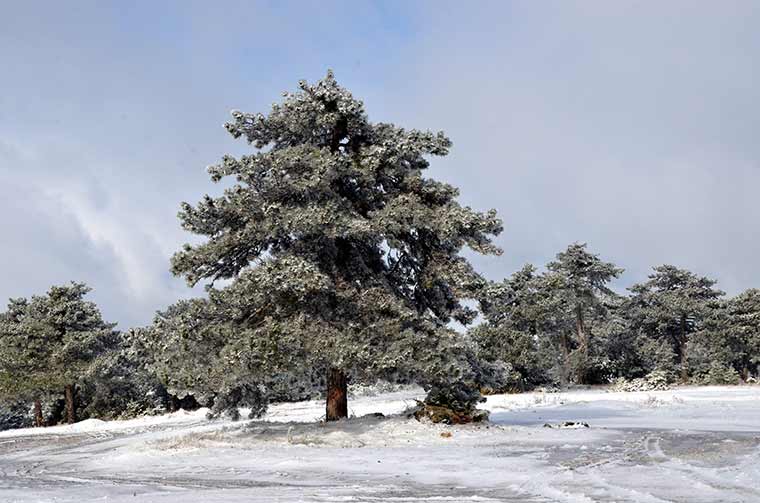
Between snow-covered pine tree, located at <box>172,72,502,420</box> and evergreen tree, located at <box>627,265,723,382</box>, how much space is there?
3866 cm

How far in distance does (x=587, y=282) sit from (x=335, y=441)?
1589 inches

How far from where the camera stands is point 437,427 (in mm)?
13961

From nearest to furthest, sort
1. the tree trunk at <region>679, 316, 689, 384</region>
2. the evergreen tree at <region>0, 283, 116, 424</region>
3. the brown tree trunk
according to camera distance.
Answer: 1. the evergreen tree at <region>0, 283, 116, 424</region>
2. the brown tree trunk
3. the tree trunk at <region>679, 316, 689, 384</region>

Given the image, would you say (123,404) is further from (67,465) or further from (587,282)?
(587,282)

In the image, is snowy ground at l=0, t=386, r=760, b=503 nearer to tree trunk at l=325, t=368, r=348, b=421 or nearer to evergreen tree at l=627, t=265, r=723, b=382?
tree trunk at l=325, t=368, r=348, b=421

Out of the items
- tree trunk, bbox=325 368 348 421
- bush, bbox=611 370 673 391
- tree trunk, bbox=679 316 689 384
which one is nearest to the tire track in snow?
tree trunk, bbox=325 368 348 421

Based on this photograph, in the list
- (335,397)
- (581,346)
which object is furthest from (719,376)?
(335,397)

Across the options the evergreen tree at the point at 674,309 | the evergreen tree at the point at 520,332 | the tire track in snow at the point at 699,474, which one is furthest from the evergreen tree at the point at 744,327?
the tire track in snow at the point at 699,474

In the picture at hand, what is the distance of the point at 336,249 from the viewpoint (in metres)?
15.4

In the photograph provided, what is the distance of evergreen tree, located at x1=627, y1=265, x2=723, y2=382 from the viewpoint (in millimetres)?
49406

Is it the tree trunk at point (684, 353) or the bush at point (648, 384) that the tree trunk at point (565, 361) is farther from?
the tree trunk at point (684, 353)

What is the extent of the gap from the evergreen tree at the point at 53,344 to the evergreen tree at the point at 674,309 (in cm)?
3985

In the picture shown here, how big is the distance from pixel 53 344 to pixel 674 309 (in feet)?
148

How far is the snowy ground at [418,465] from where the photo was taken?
22.6 feet
